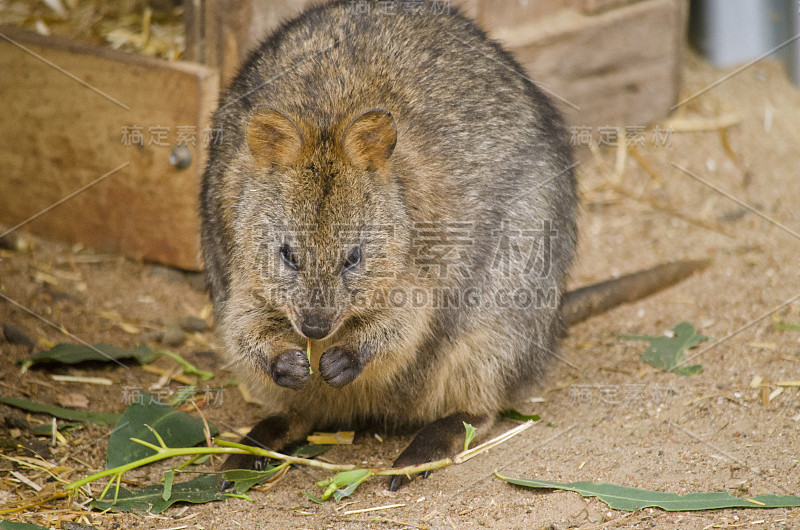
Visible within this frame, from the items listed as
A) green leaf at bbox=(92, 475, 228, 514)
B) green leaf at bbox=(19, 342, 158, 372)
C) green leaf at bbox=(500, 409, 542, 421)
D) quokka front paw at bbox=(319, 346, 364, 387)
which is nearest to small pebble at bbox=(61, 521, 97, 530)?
green leaf at bbox=(92, 475, 228, 514)

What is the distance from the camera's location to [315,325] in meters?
3.14

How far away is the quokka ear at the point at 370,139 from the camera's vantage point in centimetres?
316

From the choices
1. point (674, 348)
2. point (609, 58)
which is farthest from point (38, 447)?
point (609, 58)

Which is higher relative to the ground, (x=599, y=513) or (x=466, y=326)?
(x=466, y=326)

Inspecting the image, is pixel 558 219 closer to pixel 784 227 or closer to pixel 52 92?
pixel 784 227

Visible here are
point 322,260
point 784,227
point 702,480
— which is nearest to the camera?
point 322,260

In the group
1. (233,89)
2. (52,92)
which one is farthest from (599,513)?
(52,92)

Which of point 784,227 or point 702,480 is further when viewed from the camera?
point 784,227

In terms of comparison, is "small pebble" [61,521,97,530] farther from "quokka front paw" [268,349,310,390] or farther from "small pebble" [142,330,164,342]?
"small pebble" [142,330,164,342]

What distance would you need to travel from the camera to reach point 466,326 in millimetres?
3840

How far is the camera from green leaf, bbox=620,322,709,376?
441cm

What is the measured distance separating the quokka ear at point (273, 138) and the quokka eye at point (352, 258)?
0.41 metres

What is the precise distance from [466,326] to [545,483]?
31.5 inches

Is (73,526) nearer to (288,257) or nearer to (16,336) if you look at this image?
(288,257)
